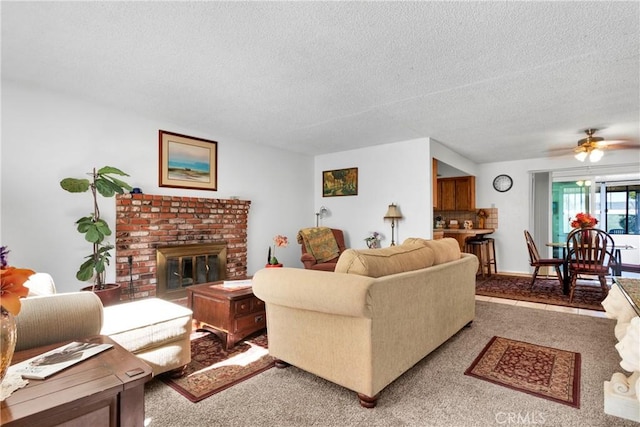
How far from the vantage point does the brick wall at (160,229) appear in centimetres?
351

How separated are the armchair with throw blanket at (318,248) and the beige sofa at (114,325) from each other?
245 cm

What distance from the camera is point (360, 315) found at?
1698 mm

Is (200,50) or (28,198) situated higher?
(200,50)

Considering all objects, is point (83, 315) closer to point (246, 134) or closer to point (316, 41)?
point (316, 41)

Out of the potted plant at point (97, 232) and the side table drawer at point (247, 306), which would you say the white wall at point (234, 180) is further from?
the side table drawer at point (247, 306)

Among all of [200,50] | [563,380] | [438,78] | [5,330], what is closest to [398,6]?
[438,78]

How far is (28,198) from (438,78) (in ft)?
12.6

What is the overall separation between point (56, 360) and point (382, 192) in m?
4.54


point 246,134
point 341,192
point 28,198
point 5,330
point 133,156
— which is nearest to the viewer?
point 5,330

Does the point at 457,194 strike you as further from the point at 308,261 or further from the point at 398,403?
the point at 398,403

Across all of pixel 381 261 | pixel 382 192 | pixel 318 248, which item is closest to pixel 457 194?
pixel 382 192

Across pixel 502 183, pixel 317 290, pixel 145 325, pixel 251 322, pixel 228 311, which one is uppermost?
pixel 502 183

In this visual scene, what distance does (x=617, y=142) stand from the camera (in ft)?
→ 15.8

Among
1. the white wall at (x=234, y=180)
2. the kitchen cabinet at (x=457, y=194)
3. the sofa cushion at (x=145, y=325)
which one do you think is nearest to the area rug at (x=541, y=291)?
the white wall at (x=234, y=180)
